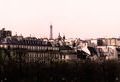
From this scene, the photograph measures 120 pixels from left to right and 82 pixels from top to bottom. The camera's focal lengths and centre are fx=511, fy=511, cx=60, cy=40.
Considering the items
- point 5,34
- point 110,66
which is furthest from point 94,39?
point 110,66

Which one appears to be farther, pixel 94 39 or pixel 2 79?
pixel 94 39

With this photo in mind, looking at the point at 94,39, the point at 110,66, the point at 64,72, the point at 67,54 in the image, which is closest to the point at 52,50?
the point at 67,54

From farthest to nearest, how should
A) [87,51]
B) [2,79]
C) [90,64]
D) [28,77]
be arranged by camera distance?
[87,51], [90,64], [28,77], [2,79]

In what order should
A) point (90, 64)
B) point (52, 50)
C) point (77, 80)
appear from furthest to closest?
point (52, 50)
point (90, 64)
point (77, 80)

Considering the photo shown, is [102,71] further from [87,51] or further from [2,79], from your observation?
[87,51]

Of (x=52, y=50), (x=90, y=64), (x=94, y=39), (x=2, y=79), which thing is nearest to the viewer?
(x=2, y=79)

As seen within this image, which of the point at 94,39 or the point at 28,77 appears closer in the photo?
the point at 28,77

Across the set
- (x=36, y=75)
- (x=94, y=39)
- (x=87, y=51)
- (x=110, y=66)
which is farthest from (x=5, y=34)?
(x=36, y=75)

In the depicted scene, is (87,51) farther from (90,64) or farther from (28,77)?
(28,77)

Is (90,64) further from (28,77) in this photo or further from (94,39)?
(94,39)
